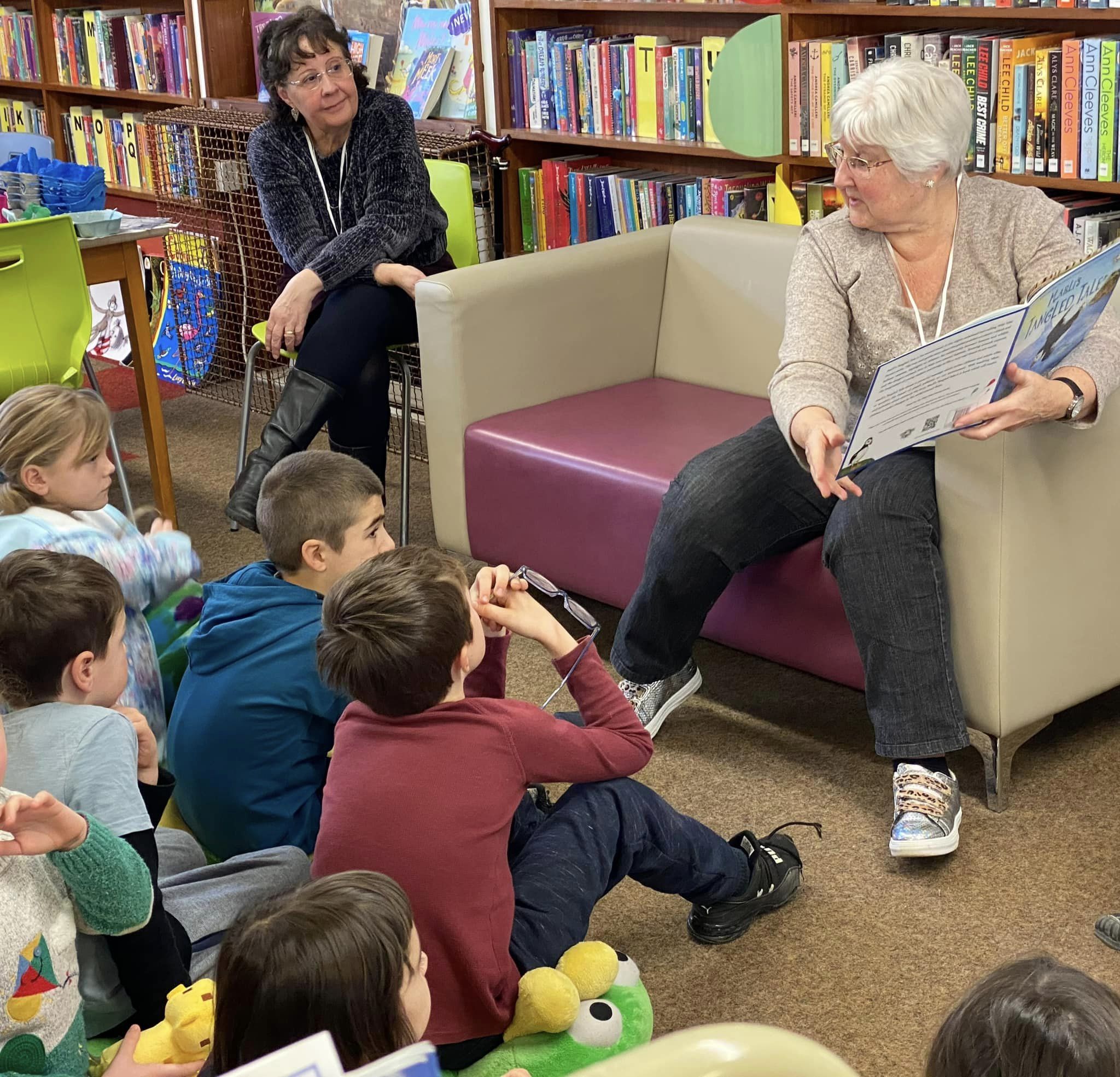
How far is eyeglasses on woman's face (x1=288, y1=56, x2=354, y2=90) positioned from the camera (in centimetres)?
302

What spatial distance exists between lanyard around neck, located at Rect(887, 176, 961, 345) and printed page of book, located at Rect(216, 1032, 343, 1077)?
182 centimetres

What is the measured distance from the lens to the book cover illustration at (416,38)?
3840mm

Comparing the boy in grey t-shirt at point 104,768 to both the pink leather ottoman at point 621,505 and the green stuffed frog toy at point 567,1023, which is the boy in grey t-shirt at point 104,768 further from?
the pink leather ottoman at point 621,505

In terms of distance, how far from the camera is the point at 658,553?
7.30 ft

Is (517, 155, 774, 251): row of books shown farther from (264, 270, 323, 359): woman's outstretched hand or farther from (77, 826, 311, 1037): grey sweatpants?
(77, 826, 311, 1037): grey sweatpants

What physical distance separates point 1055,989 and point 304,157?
2749 mm

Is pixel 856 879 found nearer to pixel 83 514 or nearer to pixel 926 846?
pixel 926 846

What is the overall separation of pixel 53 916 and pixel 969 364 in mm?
1212

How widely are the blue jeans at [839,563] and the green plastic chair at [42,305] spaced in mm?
1252

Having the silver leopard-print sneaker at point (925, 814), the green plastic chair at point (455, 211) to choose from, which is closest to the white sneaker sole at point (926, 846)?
the silver leopard-print sneaker at point (925, 814)

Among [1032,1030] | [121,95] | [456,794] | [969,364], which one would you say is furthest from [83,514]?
[121,95]

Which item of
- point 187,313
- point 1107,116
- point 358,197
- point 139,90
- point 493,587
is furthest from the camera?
point 139,90

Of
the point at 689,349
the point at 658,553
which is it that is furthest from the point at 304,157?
the point at 658,553

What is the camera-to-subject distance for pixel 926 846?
1.92 metres
